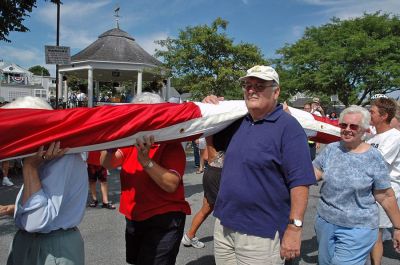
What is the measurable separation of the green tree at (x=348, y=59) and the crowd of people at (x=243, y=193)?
26644mm

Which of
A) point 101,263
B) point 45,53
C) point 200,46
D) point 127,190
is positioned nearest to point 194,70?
point 200,46

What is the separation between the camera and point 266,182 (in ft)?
8.30

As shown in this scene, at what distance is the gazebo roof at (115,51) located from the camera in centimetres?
2103

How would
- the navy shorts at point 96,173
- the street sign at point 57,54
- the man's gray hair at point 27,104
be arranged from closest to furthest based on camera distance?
the man's gray hair at point 27,104 < the navy shorts at point 96,173 < the street sign at point 57,54

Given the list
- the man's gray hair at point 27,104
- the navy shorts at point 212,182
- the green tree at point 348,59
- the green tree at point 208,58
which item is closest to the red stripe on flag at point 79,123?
the man's gray hair at point 27,104

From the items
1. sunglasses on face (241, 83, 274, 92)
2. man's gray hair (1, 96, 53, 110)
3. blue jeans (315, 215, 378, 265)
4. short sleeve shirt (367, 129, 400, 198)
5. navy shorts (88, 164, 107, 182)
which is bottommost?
navy shorts (88, 164, 107, 182)

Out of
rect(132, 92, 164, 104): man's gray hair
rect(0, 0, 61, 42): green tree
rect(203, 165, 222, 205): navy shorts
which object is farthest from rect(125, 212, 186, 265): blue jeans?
rect(0, 0, 61, 42): green tree

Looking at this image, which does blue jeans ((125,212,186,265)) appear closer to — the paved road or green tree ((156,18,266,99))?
the paved road

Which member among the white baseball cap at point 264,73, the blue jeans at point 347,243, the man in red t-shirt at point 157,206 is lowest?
the blue jeans at point 347,243

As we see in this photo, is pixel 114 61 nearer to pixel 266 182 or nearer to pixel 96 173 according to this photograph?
pixel 96 173

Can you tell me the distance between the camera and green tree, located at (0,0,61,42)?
9.79m

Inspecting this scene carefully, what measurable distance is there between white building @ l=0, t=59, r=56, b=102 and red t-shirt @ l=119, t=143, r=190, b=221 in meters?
51.4

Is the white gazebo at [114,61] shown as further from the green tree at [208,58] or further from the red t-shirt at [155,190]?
the red t-shirt at [155,190]

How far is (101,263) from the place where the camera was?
4.49 meters
